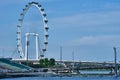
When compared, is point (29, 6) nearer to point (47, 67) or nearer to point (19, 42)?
point (19, 42)

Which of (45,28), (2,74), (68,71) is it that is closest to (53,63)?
(68,71)

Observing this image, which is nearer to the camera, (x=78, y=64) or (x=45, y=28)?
(x=45, y=28)

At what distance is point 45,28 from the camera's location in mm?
137375

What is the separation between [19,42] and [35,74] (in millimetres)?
23329

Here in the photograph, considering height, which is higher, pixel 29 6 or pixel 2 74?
pixel 29 6

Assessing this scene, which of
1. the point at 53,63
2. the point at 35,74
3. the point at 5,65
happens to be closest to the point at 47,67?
the point at 53,63

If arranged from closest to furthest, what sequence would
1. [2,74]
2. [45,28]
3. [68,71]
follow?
[2,74]
[45,28]
[68,71]

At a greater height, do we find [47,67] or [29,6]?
[29,6]

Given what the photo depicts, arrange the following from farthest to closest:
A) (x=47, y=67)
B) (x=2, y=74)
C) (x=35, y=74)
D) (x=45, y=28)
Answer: (x=47, y=67), (x=45, y=28), (x=35, y=74), (x=2, y=74)

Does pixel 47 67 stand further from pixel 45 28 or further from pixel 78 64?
pixel 45 28

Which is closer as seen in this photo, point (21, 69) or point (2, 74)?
point (2, 74)

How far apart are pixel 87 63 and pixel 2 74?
48.1 m

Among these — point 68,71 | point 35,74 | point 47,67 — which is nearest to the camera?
point 35,74

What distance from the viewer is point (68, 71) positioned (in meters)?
147
